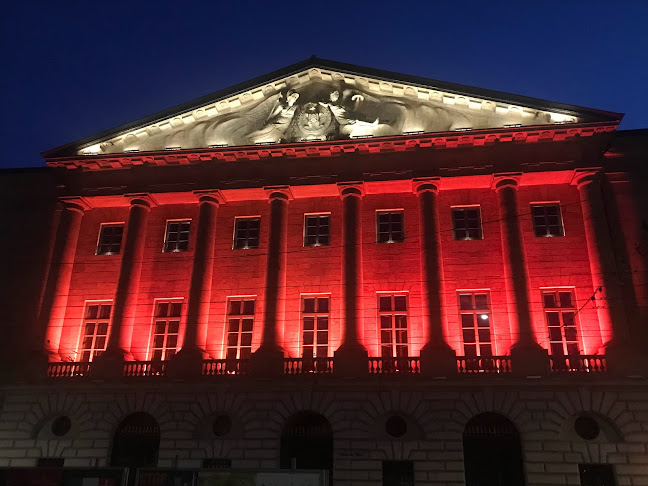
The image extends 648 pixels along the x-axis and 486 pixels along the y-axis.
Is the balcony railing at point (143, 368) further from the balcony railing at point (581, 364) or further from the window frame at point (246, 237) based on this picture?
the balcony railing at point (581, 364)

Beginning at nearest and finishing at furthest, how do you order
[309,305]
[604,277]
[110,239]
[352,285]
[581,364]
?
[581,364] < [604,277] < [352,285] < [309,305] < [110,239]

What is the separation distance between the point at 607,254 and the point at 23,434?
23493 millimetres

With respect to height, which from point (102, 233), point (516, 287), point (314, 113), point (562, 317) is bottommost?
point (562, 317)

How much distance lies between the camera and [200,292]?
25.1 meters

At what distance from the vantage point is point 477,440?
21266 mm

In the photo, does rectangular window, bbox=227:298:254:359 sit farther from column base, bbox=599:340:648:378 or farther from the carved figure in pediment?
column base, bbox=599:340:648:378

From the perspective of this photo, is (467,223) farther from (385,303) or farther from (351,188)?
(351,188)

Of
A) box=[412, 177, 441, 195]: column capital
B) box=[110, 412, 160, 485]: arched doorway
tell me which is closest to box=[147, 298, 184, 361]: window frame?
box=[110, 412, 160, 485]: arched doorway

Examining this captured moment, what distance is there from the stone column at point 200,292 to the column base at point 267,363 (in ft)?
7.05

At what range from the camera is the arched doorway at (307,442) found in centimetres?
2184

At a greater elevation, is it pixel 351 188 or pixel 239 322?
pixel 351 188

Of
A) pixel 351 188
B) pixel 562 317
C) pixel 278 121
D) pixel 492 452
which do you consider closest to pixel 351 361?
pixel 492 452

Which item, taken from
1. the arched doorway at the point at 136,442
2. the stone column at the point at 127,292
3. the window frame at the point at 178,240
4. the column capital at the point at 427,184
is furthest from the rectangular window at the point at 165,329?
the column capital at the point at 427,184

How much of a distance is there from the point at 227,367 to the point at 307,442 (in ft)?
13.9
